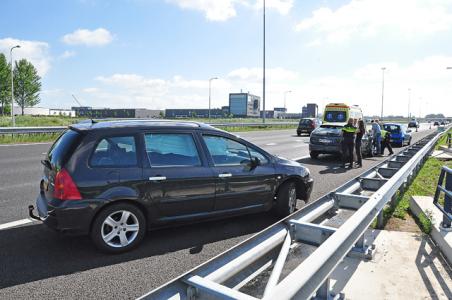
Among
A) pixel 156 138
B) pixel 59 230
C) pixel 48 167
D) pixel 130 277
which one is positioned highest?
pixel 156 138

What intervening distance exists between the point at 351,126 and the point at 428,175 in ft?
10.1

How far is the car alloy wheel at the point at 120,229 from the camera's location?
14.7 ft

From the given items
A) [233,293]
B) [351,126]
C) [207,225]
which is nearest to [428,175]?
[351,126]

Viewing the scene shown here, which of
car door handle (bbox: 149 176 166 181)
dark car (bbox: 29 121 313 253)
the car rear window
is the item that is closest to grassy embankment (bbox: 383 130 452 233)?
dark car (bbox: 29 121 313 253)

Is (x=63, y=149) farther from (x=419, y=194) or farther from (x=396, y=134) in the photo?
(x=396, y=134)

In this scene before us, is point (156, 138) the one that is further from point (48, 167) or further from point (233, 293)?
point (233, 293)

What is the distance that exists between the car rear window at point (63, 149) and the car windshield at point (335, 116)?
2082 centimetres

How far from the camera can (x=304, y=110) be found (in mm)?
144375

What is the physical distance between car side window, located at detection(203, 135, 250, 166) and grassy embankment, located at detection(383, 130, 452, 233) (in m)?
2.43

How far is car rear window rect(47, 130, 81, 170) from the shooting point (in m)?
4.46

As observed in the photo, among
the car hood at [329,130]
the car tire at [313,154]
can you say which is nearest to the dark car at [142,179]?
the car hood at [329,130]

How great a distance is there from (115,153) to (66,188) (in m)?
0.71

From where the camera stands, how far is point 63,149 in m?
4.58

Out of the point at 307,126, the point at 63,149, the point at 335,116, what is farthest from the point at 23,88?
the point at 63,149
